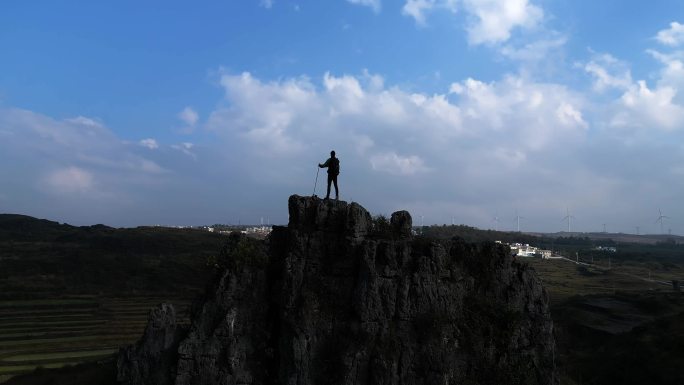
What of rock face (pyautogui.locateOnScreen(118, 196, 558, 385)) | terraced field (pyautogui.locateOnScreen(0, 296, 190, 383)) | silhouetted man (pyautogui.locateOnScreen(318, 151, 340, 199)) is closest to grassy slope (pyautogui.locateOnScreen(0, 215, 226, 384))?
terraced field (pyautogui.locateOnScreen(0, 296, 190, 383))

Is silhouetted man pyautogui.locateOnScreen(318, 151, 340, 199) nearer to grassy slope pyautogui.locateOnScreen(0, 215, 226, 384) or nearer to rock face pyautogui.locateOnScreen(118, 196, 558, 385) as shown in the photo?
rock face pyautogui.locateOnScreen(118, 196, 558, 385)

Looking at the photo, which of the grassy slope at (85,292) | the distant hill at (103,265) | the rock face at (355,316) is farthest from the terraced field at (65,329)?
the rock face at (355,316)

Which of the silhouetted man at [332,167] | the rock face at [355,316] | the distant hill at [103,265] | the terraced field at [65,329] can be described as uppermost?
the silhouetted man at [332,167]

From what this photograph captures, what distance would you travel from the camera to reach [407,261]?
18.4 meters

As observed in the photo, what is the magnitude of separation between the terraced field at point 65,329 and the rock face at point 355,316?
23.1 m

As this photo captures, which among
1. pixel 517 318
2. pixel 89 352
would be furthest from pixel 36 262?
pixel 517 318

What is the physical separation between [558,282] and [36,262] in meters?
133

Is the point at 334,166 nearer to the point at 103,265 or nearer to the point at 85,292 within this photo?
the point at 85,292

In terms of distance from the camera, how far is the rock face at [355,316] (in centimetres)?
1673

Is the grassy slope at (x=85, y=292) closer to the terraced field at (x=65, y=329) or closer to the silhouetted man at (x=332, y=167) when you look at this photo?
the terraced field at (x=65, y=329)

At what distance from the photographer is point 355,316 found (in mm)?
17266

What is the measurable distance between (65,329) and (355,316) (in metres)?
63.4

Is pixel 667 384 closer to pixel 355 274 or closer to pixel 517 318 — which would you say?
pixel 517 318

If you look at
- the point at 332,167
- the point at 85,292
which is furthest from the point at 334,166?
the point at 85,292
